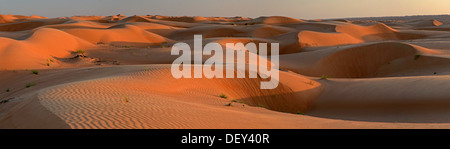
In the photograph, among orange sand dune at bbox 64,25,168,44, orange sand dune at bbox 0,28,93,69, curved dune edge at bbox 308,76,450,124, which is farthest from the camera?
orange sand dune at bbox 64,25,168,44

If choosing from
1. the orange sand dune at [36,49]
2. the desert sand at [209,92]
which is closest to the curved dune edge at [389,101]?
the desert sand at [209,92]

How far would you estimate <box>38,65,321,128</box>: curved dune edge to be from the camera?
4531 millimetres

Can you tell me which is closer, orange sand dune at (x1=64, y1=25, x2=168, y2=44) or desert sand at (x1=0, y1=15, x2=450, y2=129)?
desert sand at (x1=0, y1=15, x2=450, y2=129)

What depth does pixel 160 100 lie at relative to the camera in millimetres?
6004

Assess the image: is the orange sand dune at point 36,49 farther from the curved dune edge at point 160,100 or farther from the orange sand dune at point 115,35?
the orange sand dune at point 115,35

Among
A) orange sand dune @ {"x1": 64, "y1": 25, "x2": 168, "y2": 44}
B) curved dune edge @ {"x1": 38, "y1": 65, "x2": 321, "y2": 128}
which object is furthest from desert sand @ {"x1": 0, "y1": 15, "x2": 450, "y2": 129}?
orange sand dune @ {"x1": 64, "y1": 25, "x2": 168, "y2": 44}

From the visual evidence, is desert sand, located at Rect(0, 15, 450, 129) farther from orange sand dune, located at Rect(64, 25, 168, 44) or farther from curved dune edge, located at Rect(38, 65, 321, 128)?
orange sand dune, located at Rect(64, 25, 168, 44)

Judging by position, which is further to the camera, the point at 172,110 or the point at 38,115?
the point at 172,110

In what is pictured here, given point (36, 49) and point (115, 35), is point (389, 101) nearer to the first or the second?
point (36, 49)

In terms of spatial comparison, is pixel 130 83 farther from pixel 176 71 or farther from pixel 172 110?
pixel 172 110

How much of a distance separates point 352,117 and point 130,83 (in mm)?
5615

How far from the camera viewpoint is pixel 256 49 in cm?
2475
